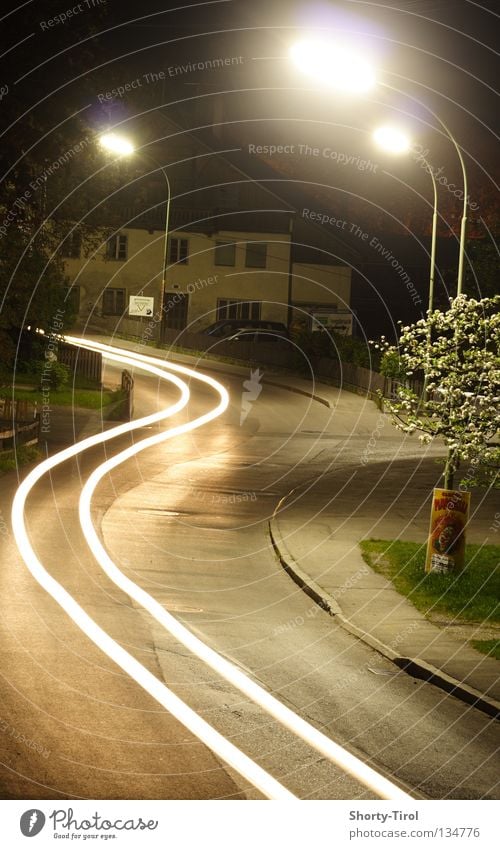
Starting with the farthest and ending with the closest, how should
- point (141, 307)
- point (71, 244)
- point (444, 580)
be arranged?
point (141, 307) → point (71, 244) → point (444, 580)

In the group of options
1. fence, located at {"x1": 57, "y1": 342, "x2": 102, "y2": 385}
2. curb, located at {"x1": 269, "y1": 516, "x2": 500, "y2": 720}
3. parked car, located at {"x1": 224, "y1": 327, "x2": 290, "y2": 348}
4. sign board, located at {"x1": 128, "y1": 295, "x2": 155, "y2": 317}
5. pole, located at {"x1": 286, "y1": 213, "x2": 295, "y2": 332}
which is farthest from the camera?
pole, located at {"x1": 286, "y1": 213, "x2": 295, "y2": 332}

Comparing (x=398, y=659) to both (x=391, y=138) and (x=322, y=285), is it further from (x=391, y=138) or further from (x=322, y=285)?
(x=322, y=285)

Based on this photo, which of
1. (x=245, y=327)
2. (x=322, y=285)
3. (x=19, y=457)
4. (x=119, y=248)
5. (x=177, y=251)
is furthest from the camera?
(x=177, y=251)

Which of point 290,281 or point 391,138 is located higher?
point 290,281

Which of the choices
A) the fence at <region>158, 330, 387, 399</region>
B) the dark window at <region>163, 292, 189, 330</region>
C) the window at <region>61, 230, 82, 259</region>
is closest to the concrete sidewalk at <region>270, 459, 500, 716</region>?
the window at <region>61, 230, 82, 259</region>

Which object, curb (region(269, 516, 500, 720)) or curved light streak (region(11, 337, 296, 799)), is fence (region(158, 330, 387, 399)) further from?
curb (region(269, 516, 500, 720))

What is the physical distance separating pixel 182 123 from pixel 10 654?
7334 cm

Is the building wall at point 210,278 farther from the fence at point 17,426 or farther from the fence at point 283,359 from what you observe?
the fence at point 17,426

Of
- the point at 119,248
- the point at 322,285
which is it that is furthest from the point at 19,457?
the point at 322,285

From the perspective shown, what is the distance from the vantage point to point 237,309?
272 ft

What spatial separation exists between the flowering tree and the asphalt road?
10.7 feet

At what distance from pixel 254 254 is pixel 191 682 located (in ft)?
239

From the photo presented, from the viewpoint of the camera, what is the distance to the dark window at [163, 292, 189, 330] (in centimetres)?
8200
